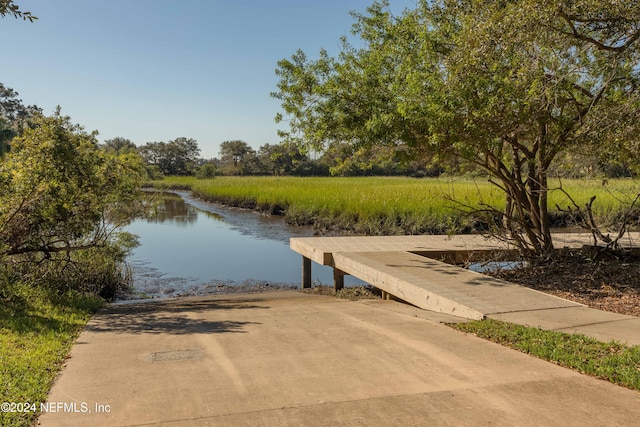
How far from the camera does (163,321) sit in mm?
7012

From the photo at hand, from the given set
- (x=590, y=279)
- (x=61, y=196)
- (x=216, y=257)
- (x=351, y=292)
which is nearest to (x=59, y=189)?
(x=61, y=196)

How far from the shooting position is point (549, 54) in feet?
25.3

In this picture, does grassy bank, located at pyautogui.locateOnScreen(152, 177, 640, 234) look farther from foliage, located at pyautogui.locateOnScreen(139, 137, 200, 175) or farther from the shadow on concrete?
foliage, located at pyautogui.locateOnScreen(139, 137, 200, 175)

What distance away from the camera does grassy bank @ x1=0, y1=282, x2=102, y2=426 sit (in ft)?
12.5

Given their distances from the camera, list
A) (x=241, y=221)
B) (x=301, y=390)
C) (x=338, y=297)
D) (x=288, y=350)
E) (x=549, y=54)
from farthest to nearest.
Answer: (x=241, y=221) → (x=338, y=297) → (x=549, y=54) → (x=288, y=350) → (x=301, y=390)

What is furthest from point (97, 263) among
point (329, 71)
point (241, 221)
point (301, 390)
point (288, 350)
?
point (241, 221)

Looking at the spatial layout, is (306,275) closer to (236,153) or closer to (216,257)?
(216,257)

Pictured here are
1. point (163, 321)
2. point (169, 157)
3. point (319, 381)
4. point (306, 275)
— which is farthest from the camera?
point (169, 157)

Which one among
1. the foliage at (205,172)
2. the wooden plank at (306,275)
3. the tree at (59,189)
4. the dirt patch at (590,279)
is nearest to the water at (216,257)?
the wooden plank at (306,275)

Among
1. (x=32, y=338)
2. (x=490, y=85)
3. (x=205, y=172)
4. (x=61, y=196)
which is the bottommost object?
(x=32, y=338)

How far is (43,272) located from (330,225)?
44.0 feet

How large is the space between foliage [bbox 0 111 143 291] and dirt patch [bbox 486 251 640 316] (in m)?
7.61

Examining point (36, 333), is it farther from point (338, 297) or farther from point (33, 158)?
point (338, 297)

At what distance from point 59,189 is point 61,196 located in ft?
0.42
